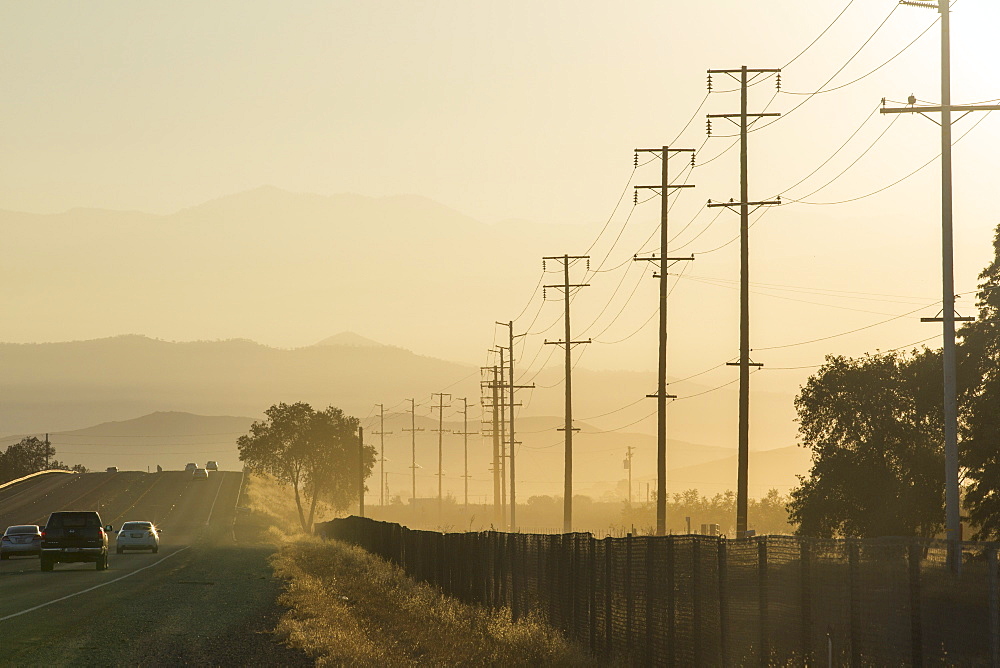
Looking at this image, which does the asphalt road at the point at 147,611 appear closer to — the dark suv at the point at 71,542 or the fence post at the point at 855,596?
the dark suv at the point at 71,542

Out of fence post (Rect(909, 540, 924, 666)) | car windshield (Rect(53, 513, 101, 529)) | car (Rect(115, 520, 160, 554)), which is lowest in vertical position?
car (Rect(115, 520, 160, 554))

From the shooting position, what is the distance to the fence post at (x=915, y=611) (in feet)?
40.8

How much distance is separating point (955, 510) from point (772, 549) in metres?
22.8

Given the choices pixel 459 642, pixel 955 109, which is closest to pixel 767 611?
pixel 459 642

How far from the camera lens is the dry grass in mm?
21062

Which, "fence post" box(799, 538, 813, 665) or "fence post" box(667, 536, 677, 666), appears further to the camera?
"fence post" box(667, 536, 677, 666)

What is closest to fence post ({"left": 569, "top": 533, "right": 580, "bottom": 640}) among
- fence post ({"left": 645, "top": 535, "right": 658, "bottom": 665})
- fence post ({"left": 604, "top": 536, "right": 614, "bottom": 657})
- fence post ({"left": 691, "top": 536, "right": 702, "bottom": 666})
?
fence post ({"left": 604, "top": 536, "right": 614, "bottom": 657})

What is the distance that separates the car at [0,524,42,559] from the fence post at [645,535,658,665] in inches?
1958

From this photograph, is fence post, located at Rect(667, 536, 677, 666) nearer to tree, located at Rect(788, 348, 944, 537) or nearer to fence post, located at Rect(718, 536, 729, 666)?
fence post, located at Rect(718, 536, 729, 666)

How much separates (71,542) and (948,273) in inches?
1325

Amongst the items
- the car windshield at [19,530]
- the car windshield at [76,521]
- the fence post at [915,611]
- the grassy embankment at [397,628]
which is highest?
the fence post at [915,611]

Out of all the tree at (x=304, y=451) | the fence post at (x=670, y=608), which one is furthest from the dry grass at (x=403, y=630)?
the tree at (x=304, y=451)

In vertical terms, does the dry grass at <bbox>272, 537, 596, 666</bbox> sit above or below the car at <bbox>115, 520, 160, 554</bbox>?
above

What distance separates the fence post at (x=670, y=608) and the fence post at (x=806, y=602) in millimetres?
3182
